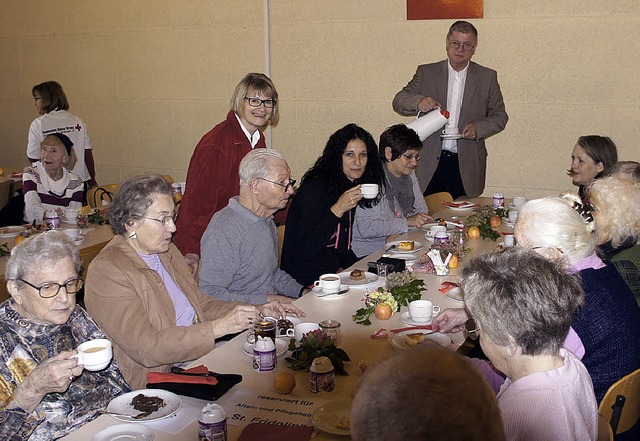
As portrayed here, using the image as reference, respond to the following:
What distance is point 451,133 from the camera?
6.26 meters

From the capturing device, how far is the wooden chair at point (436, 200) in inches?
240

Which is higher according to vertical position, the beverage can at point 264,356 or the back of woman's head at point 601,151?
the back of woman's head at point 601,151

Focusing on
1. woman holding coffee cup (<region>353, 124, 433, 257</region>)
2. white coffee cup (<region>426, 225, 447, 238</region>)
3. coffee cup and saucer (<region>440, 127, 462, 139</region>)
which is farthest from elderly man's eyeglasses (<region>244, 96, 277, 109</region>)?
coffee cup and saucer (<region>440, 127, 462, 139</region>)

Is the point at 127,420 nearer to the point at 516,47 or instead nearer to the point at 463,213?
the point at 463,213

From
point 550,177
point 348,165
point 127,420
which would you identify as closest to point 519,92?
point 550,177

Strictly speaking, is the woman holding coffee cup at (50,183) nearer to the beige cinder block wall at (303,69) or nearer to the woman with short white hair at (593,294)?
the beige cinder block wall at (303,69)

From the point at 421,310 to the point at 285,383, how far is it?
923mm

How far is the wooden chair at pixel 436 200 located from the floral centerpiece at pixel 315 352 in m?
3.37

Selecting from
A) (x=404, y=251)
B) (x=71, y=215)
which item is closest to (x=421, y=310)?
(x=404, y=251)

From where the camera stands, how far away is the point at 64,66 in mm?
8742

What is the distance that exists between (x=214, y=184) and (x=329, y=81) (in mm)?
3130

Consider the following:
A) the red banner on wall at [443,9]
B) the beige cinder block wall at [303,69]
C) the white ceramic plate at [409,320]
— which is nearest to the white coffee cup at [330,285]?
the white ceramic plate at [409,320]

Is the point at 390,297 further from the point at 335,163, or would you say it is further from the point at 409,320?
the point at 335,163

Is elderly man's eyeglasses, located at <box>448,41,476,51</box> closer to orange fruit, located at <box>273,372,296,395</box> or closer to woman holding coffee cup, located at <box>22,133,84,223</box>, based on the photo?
woman holding coffee cup, located at <box>22,133,84,223</box>
